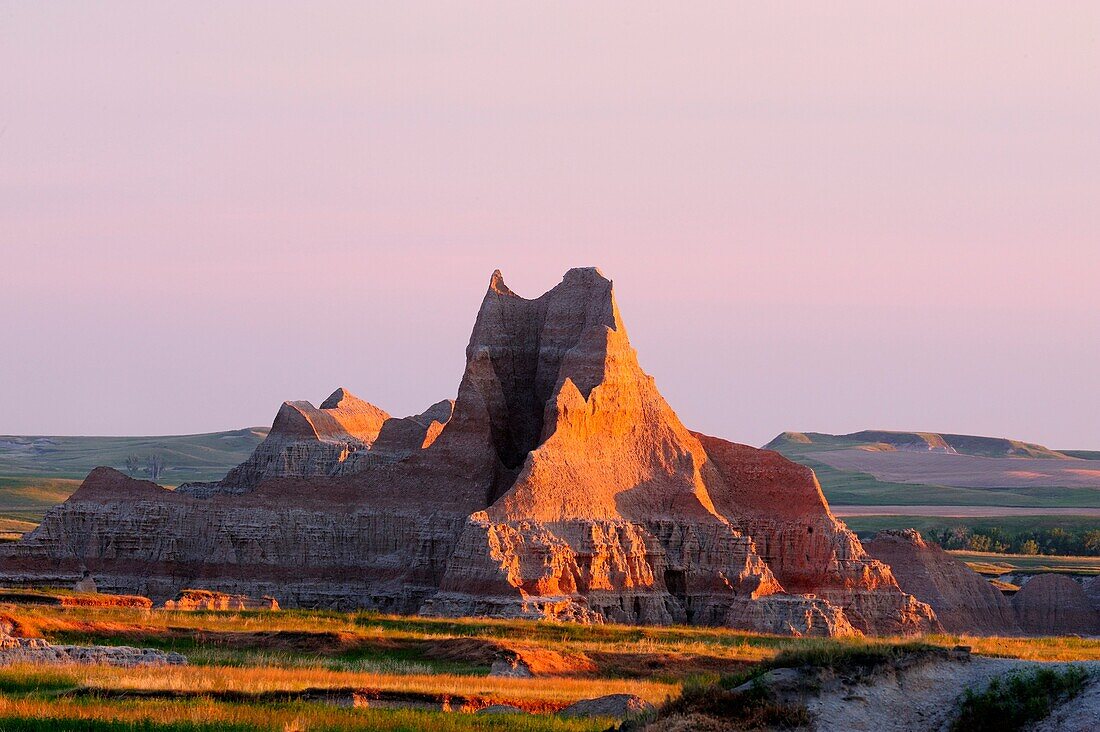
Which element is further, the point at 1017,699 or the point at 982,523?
the point at 982,523

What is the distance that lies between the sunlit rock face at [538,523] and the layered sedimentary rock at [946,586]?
7089 millimetres

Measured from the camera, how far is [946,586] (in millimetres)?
88500

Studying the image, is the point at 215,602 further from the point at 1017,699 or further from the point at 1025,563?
the point at 1025,563

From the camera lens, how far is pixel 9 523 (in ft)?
522

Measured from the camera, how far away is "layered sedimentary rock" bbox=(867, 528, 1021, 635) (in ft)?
285

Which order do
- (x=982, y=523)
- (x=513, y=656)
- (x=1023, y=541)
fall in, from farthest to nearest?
(x=982, y=523) < (x=1023, y=541) < (x=513, y=656)

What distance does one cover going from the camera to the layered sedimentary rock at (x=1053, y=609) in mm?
89562

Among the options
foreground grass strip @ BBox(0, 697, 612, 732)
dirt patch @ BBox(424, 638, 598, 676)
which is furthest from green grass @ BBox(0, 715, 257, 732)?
dirt patch @ BBox(424, 638, 598, 676)

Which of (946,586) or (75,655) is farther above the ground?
(946,586)

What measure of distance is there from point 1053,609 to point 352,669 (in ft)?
169

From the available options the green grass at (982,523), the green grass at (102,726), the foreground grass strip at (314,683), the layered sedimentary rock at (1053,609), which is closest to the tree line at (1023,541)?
the green grass at (982,523)

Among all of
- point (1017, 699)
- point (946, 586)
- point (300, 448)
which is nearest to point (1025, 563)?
point (946, 586)

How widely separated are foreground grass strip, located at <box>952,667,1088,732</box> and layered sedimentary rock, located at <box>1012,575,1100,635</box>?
6275 cm

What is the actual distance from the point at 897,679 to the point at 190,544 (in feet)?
190
